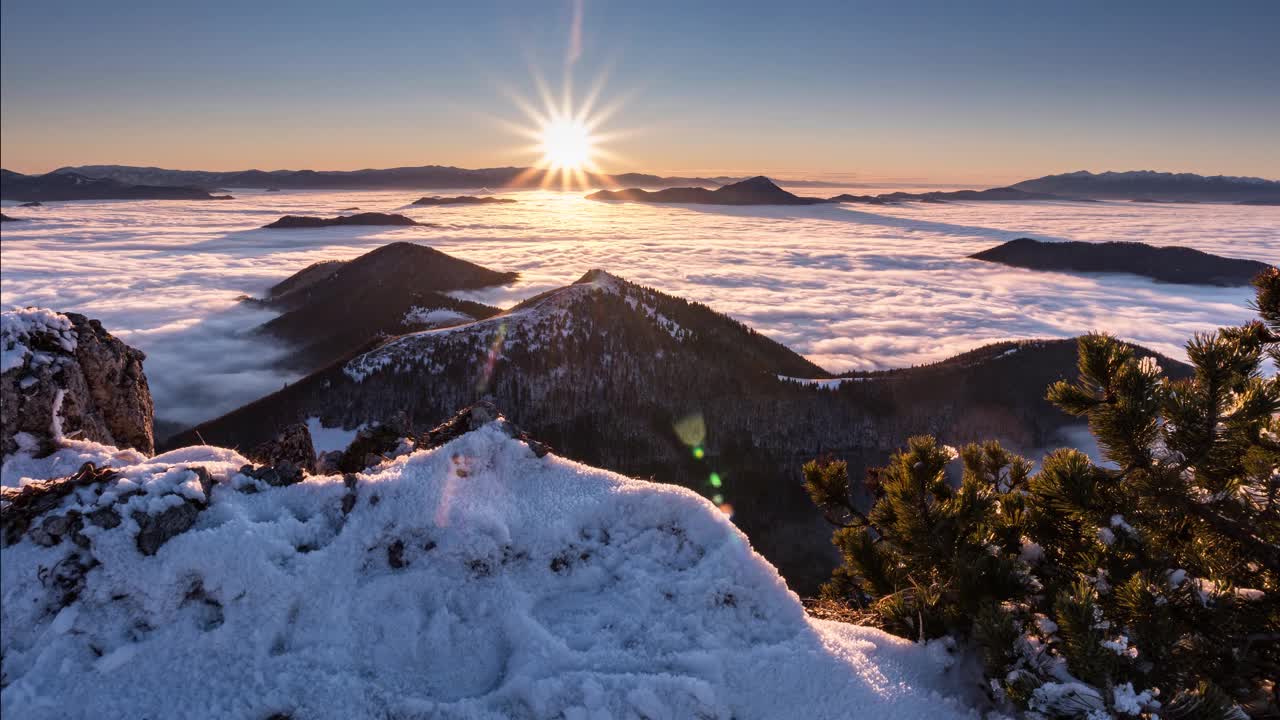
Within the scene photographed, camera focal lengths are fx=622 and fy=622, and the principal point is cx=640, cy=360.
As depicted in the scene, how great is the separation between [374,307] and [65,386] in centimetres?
17406

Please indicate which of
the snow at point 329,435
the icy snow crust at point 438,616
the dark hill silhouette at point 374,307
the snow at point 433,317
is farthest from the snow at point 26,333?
the dark hill silhouette at point 374,307

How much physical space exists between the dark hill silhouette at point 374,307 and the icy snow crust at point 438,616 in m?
134

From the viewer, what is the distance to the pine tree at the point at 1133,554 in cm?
543

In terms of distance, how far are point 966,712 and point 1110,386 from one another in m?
3.61

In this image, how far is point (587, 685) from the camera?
5.36 meters

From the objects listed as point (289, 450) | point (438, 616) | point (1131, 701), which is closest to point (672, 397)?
point (289, 450)

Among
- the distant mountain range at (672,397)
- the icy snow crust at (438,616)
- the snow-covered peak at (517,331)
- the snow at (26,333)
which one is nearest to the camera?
the icy snow crust at (438,616)

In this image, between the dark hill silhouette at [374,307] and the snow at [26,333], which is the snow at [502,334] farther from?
the snow at [26,333]

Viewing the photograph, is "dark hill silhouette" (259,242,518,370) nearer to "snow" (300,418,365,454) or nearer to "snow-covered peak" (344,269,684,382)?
"snow-covered peak" (344,269,684,382)

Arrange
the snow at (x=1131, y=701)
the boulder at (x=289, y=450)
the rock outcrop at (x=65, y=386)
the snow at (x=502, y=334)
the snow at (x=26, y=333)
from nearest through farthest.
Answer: the snow at (x=1131, y=701), the rock outcrop at (x=65, y=386), the snow at (x=26, y=333), the boulder at (x=289, y=450), the snow at (x=502, y=334)

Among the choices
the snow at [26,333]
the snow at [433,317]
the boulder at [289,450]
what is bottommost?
the snow at [433,317]

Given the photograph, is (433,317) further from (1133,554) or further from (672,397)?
(1133,554)

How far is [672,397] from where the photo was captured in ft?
338

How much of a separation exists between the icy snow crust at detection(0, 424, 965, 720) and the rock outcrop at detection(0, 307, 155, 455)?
806 mm
